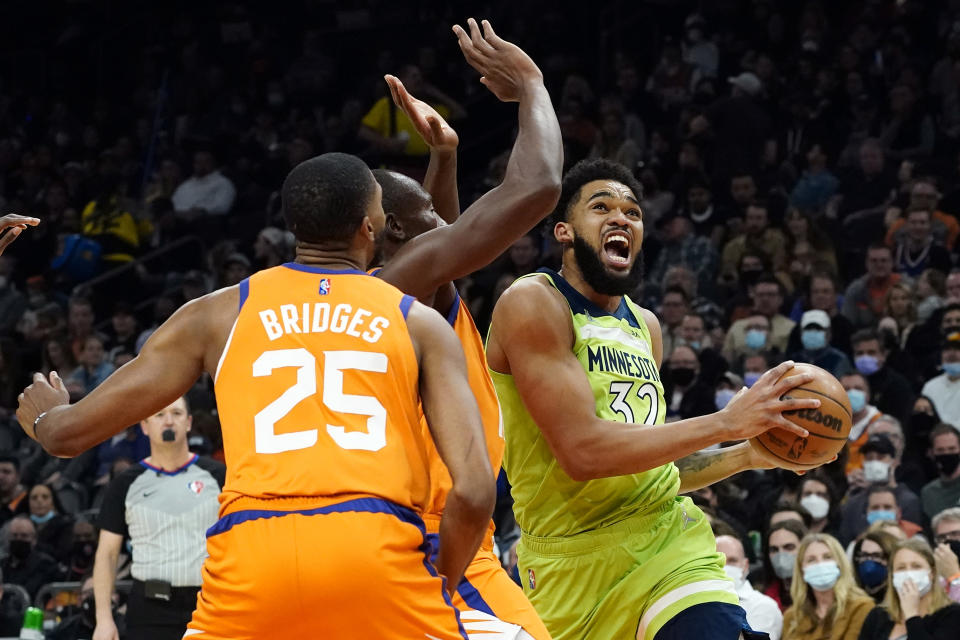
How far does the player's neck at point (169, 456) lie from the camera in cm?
806

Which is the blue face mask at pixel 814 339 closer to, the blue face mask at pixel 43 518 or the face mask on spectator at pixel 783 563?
the face mask on spectator at pixel 783 563

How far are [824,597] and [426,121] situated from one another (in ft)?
15.9

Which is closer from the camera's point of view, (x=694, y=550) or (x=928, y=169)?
(x=694, y=550)

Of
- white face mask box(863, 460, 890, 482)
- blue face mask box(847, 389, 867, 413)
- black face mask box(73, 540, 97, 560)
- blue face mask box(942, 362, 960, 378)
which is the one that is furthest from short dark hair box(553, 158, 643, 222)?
black face mask box(73, 540, 97, 560)

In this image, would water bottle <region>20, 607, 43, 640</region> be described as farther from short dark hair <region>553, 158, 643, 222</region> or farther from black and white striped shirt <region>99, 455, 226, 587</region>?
short dark hair <region>553, 158, 643, 222</region>

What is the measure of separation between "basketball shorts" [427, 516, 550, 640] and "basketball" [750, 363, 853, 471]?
44.8 inches

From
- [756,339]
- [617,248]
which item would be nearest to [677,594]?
[617,248]

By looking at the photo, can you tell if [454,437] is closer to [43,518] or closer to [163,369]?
[163,369]

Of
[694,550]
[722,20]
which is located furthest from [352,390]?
[722,20]

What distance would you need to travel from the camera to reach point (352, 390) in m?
3.31

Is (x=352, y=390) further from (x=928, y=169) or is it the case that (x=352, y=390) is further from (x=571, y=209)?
(x=928, y=169)

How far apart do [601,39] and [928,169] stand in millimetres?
5285

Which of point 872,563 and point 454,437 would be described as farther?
point 872,563

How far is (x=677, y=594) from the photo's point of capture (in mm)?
4691
